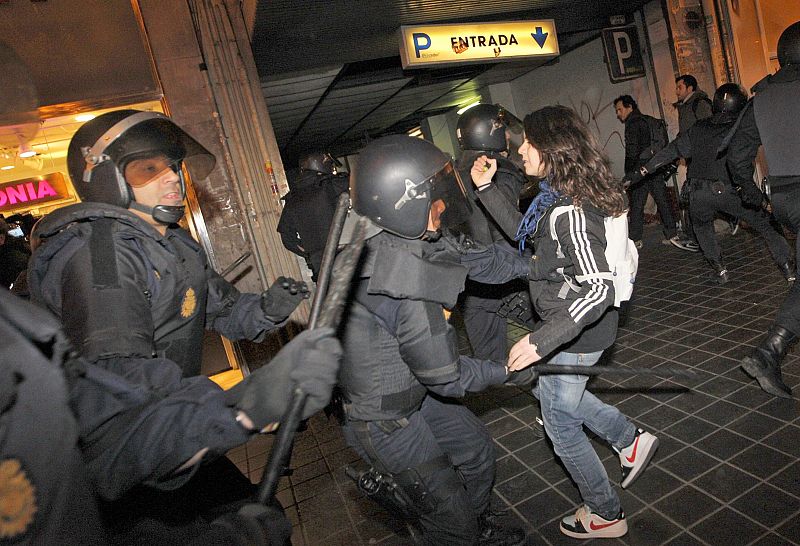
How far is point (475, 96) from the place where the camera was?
14797 mm

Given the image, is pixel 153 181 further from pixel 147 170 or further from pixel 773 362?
pixel 773 362

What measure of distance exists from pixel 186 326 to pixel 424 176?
1.24 meters

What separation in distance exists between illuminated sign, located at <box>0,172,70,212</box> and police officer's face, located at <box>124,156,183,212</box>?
21.6ft

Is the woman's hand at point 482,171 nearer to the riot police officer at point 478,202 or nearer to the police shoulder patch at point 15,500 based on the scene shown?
the riot police officer at point 478,202

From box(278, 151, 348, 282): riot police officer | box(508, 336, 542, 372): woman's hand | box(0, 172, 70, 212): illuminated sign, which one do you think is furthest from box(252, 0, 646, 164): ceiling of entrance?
box(508, 336, 542, 372): woman's hand

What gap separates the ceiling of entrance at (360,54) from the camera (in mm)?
5844

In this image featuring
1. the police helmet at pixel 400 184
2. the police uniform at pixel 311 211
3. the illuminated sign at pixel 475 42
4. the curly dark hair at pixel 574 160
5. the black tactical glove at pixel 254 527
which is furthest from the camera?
the illuminated sign at pixel 475 42

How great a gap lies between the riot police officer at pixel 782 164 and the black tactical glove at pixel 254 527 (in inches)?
142

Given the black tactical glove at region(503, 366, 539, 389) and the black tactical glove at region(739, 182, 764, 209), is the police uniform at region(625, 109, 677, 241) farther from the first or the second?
the black tactical glove at region(503, 366, 539, 389)

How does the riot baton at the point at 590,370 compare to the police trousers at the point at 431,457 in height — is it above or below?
above

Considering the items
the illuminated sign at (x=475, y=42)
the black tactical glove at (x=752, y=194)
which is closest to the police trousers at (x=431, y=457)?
the black tactical glove at (x=752, y=194)

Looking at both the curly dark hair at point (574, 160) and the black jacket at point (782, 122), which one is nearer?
the curly dark hair at point (574, 160)

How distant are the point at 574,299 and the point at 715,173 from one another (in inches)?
166

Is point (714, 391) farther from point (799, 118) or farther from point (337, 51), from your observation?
point (337, 51)
